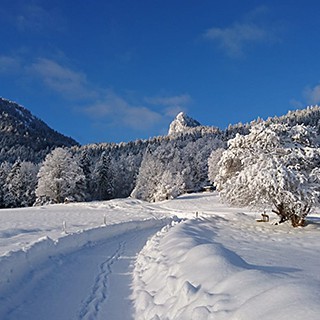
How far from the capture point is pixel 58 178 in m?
55.6

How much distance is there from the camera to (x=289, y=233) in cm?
1919

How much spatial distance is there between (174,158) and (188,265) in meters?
82.4

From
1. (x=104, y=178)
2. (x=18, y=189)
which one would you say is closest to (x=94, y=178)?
(x=104, y=178)

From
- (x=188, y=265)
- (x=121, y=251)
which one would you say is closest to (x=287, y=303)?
(x=188, y=265)

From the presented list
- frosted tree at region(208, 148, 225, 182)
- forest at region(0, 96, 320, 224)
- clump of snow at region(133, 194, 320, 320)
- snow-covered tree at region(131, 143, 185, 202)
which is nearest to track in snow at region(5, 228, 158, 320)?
clump of snow at region(133, 194, 320, 320)

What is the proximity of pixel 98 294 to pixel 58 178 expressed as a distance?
50.3 metres

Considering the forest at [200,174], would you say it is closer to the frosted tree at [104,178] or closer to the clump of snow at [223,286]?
the frosted tree at [104,178]

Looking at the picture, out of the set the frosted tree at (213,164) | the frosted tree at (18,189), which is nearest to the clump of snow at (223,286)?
the frosted tree at (18,189)

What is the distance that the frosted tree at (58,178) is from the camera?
5534cm

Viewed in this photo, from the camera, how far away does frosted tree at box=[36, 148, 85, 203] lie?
55.3 m

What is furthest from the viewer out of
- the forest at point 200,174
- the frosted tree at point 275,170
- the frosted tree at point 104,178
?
the frosted tree at point 104,178

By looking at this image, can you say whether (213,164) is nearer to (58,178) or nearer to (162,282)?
(58,178)

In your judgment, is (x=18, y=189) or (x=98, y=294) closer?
(x=98, y=294)

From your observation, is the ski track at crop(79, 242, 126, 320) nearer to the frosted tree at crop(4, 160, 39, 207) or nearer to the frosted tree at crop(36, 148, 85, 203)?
the frosted tree at crop(36, 148, 85, 203)
